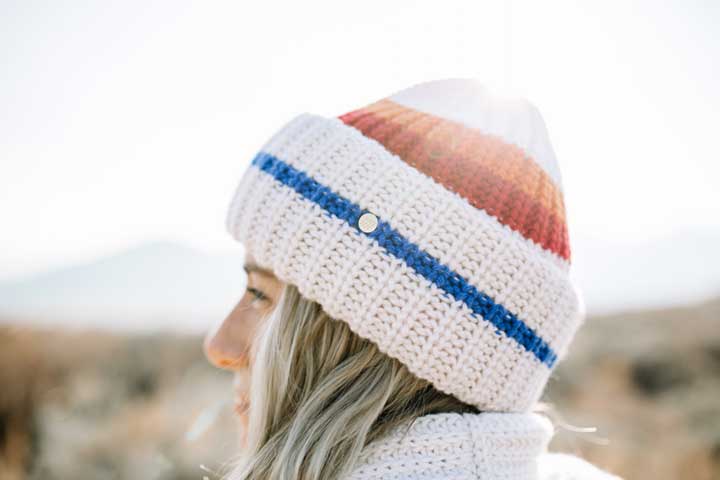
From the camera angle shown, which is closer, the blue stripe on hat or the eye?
the blue stripe on hat

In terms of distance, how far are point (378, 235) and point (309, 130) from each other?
36cm

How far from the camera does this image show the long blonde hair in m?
1.24

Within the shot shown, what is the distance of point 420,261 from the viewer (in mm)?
1246

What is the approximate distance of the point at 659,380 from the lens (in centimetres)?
675

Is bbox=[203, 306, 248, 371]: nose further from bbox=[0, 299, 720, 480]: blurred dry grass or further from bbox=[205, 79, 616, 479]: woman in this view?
bbox=[0, 299, 720, 480]: blurred dry grass

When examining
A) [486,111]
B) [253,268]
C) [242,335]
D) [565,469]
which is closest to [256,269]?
[253,268]

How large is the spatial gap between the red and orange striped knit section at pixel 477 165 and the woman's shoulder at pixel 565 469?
0.64 meters

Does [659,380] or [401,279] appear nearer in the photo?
[401,279]

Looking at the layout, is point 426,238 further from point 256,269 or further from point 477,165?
point 256,269

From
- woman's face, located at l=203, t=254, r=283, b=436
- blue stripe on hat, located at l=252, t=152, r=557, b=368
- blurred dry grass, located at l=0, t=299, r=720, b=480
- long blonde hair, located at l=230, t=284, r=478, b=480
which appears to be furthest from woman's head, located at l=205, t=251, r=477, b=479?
blurred dry grass, located at l=0, t=299, r=720, b=480

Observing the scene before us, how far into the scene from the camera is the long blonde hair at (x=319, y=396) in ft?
4.08

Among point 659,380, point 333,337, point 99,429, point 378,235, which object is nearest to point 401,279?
point 378,235

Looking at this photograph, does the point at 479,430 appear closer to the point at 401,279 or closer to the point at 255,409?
the point at 401,279

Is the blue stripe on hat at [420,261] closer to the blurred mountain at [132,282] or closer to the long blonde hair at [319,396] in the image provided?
the long blonde hair at [319,396]
